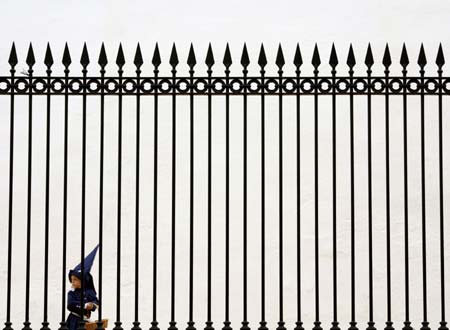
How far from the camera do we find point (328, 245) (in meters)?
11.5

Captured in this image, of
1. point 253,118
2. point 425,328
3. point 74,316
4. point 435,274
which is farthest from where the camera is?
point 253,118

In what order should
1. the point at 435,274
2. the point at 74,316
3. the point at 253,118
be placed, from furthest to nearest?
the point at 253,118 → the point at 435,274 → the point at 74,316

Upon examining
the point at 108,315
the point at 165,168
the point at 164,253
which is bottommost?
the point at 108,315

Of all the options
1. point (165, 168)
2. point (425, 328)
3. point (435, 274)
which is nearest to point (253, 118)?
point (165, 168)

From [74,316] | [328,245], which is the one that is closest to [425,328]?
[74,316]

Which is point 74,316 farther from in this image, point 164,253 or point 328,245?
point 328,245

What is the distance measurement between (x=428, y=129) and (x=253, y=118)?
7.14 feet

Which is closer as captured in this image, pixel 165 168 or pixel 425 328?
pixel 425 328

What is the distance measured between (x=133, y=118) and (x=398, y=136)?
10.9ft

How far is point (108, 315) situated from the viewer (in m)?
11.8

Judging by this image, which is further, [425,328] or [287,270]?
[287,270]

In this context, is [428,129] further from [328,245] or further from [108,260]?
[108,260]

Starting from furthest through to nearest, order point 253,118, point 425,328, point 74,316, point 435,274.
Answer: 1. point 253,118
2. point 435,274
3. point 74,316
4. point 425,328

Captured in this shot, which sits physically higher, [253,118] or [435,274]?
[253,118]
